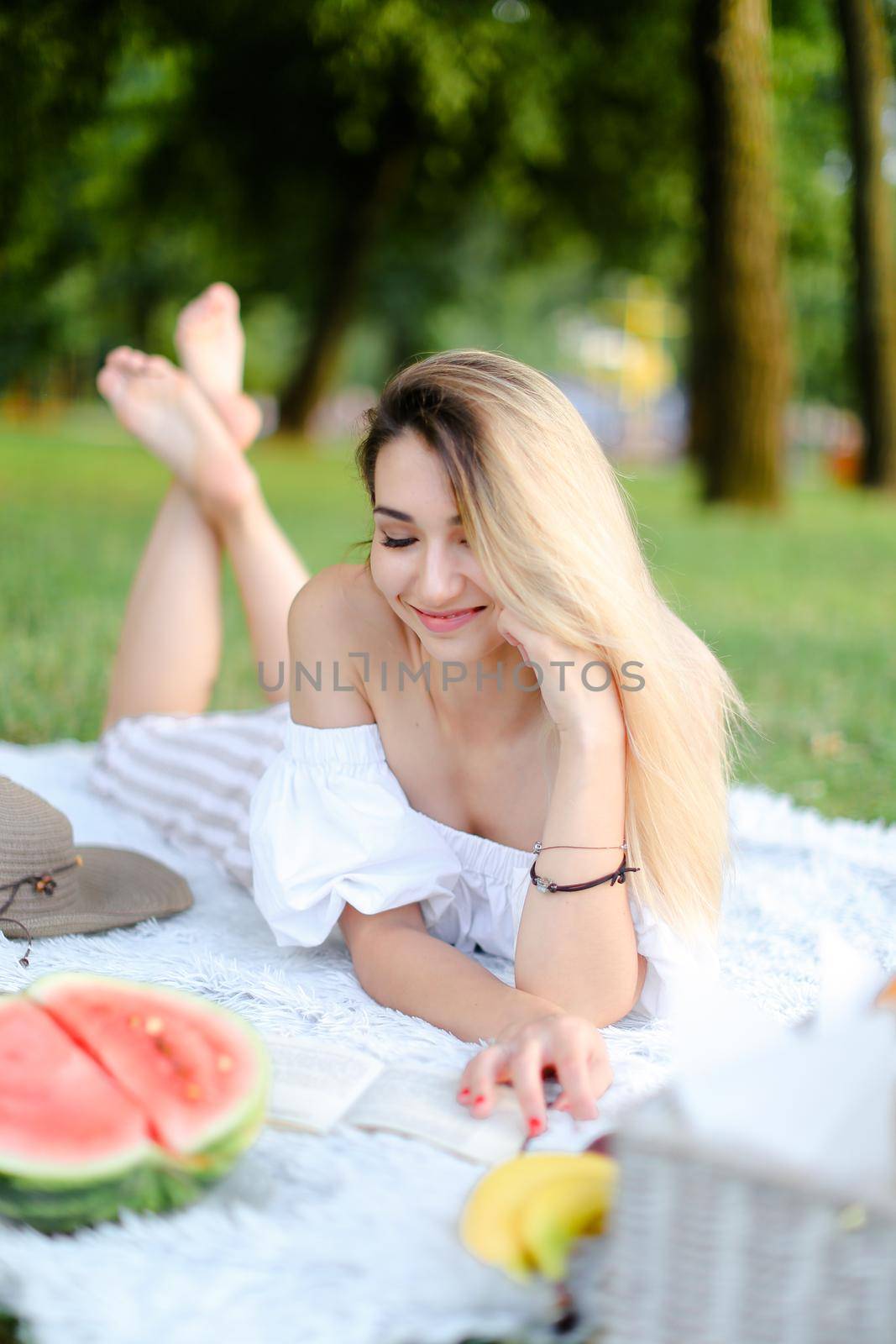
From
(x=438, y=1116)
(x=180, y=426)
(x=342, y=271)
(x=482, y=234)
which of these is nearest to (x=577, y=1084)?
(x=438, y=1116)

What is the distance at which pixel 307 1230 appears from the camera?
1319 millimetres

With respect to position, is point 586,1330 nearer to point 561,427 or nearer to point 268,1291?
point 268,1291

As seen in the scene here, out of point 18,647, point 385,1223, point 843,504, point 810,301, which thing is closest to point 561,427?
point 385,1223

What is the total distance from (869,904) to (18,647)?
2963mm

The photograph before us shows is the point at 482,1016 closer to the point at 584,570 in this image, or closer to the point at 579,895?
the point at 579,895

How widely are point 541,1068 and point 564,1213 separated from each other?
319 millimetres

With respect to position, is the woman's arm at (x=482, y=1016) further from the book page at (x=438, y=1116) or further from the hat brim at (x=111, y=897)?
the hat brim at (x=111, y=897)

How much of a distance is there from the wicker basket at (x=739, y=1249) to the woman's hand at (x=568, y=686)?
76 centimetres

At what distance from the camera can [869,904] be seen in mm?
2484

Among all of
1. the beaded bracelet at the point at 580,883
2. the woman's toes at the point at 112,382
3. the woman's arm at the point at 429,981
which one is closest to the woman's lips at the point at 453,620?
the beaded bracelet at the point at 580,883

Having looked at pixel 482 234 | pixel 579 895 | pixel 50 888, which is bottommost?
pixel 50 888

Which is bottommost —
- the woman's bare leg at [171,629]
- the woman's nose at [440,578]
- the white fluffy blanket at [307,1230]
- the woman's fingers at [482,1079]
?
the white fluffy blanket at [307,1230]

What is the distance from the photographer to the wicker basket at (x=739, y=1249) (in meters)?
0.99

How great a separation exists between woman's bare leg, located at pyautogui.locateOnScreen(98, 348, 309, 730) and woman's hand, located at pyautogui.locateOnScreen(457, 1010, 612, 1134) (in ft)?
5.30
